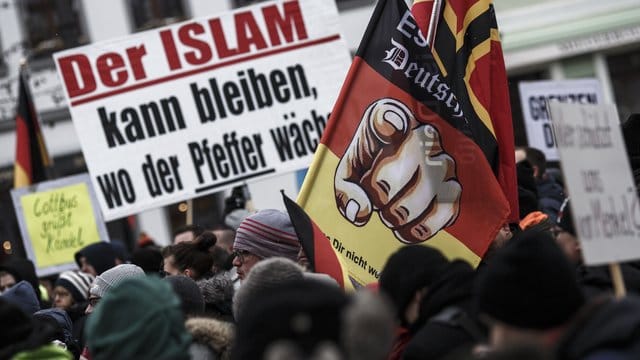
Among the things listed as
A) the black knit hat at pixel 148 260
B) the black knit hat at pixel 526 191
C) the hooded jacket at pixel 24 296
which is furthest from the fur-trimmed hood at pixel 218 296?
the black knit hat at pixel 526 191

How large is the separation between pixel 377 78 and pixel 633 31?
18.0 meters

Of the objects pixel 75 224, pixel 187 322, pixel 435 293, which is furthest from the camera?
pixel 75 224

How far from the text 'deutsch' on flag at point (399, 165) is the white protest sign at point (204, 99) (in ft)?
10.6

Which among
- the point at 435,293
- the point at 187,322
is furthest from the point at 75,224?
the point at 435,293

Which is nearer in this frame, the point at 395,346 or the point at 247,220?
the point at 395,346

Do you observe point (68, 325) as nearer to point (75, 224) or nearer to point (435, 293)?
point (435, 293)

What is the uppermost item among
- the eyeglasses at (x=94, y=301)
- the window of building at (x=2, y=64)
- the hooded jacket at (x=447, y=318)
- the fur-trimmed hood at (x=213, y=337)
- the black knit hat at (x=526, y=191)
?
the hooded jacket at (x=447, y=318)

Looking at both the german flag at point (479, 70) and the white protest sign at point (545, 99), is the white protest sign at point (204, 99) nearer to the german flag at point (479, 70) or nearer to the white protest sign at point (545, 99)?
the german flag at point (479, 70)

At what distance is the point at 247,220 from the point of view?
6703 mm

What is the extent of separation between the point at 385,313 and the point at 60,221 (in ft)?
30.4

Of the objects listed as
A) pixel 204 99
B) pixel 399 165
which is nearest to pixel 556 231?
pixel 399 165

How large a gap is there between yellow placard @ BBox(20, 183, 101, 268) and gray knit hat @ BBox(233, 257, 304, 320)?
23.0 ft

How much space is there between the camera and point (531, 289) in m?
3.91

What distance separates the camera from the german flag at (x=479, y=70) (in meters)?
7.02
